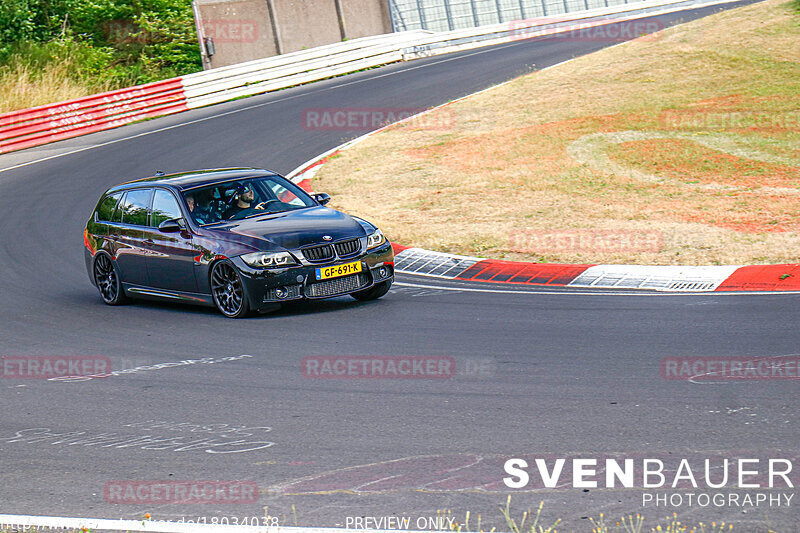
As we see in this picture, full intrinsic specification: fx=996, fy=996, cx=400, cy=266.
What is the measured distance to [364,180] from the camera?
19812 mm

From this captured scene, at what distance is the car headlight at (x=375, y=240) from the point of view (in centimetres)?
1135

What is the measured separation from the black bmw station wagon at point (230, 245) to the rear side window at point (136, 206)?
15 mm

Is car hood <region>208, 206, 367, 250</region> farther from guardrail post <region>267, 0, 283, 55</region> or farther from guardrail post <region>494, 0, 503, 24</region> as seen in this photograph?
guardrail post <region>494, 0, 503, 24</region>

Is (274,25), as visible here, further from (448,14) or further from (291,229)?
(291,229)

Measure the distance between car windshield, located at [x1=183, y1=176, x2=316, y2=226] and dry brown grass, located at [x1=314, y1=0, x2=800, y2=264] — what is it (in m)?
2.99

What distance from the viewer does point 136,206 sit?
12.6 metres

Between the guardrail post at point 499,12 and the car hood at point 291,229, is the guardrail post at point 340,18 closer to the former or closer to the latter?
the guardrail post at point 499,12

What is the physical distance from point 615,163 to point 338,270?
9335 mm

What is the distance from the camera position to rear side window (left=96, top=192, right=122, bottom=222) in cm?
1302

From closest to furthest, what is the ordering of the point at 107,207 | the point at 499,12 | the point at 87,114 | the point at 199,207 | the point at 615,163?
the point at 199,207, the point at 107,207, the point at 615,163, the point at 87,114, the point at 499,12

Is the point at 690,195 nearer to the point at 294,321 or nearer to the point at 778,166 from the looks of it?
the point at 778,166

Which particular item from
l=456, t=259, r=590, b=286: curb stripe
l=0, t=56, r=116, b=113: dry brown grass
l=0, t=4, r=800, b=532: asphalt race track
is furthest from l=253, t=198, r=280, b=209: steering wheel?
l=0, t=56, r=116, b=113: dry brown grass

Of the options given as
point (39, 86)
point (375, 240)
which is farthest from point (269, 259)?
point (39, 86)

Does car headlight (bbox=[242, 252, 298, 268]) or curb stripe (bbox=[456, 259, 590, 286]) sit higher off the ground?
car headlight (bbox=[242, 252, 298, 268])
